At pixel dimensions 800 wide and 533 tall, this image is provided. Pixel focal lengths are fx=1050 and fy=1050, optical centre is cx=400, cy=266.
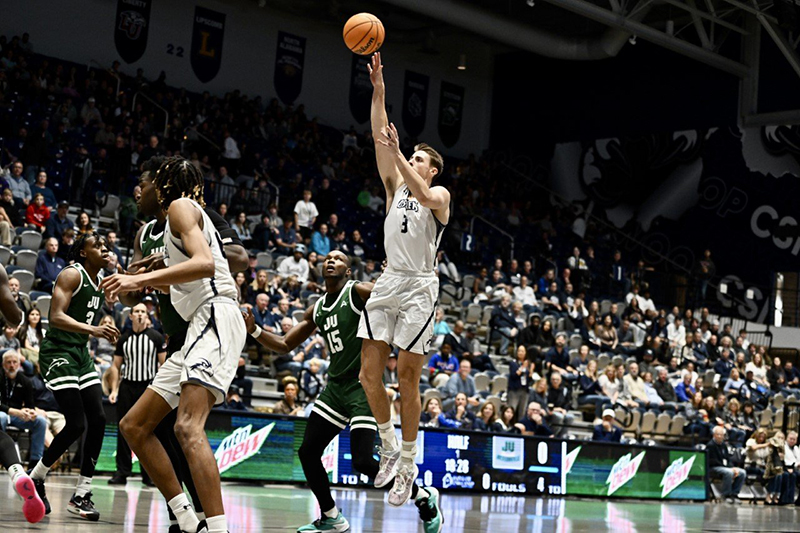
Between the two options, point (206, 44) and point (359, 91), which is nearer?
point (206, 44)

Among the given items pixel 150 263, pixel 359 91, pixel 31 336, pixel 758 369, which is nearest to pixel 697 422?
pixel 758 369

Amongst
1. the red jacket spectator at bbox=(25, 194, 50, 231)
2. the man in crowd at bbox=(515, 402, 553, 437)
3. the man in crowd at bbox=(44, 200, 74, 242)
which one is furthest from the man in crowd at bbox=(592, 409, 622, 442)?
the red jacket spectator at bbox=(25, 194, 50, 231)

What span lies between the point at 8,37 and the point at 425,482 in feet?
50.3

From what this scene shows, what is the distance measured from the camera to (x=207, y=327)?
5191 mm

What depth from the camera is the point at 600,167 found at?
31516 mm

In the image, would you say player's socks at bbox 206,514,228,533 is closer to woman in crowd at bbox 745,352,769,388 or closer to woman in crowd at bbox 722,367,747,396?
woman in crowd at bbox 722,367,747,396

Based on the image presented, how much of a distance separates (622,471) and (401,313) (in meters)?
10.4

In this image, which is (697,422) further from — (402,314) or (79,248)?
(79,248)

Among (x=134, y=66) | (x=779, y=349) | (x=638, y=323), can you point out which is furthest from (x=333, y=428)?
(x=779, y=349)

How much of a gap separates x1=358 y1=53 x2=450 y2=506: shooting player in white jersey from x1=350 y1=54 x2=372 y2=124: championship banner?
75.4 feet

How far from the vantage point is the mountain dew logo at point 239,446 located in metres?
12.4

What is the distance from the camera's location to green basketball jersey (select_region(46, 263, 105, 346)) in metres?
7.75

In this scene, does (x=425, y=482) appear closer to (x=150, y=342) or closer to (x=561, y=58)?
(x=150, y=342)

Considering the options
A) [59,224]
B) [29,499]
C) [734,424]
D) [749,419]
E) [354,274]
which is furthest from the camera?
[749,419]
